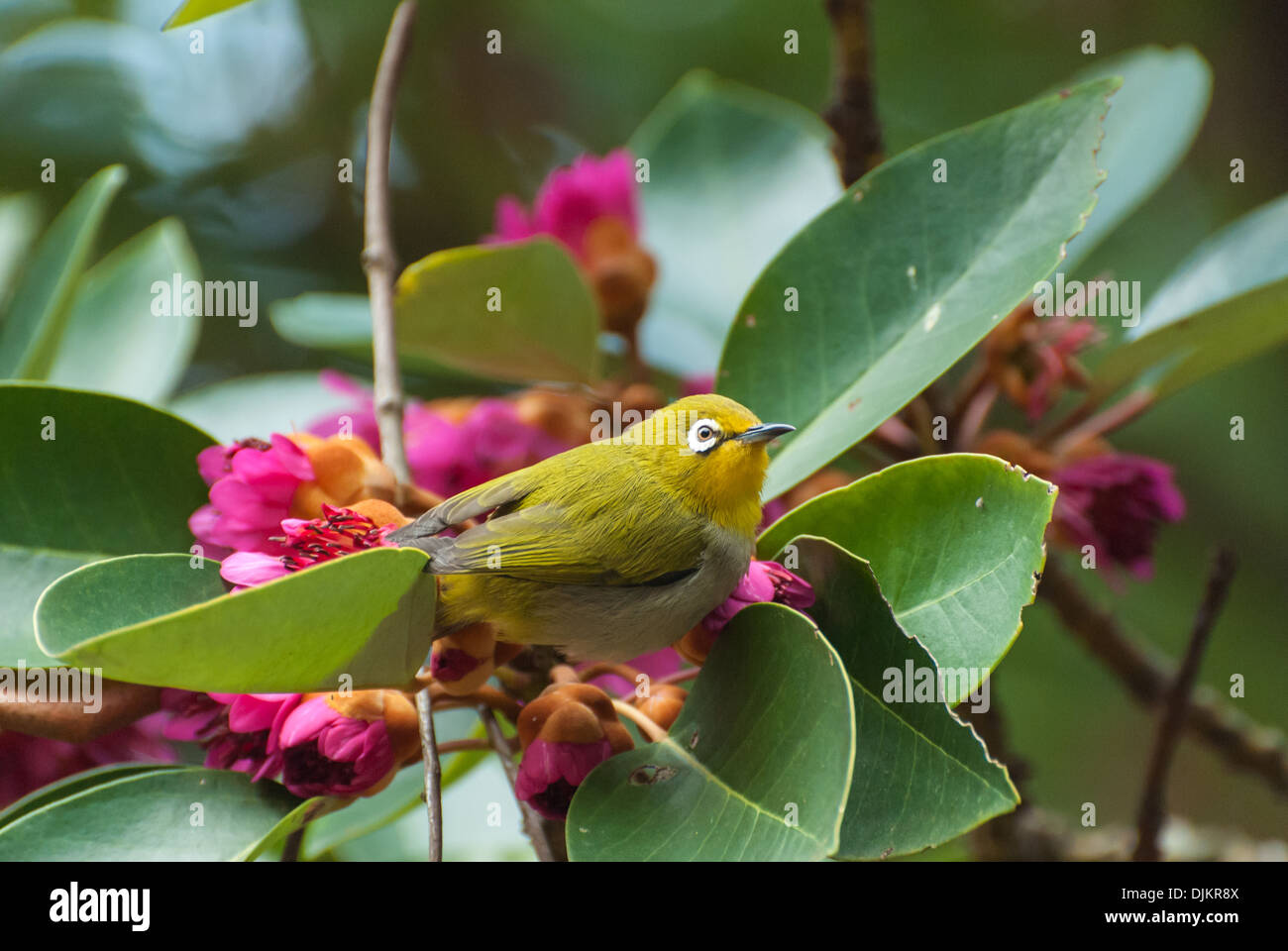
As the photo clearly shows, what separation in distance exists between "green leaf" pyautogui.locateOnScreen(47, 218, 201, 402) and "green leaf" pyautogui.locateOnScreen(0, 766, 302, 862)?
98cm

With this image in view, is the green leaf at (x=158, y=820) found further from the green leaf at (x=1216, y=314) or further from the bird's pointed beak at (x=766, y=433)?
the green leaf at (x=1216, y=314)

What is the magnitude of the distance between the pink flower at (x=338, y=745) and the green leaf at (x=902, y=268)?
1.73ft

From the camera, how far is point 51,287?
1.80m

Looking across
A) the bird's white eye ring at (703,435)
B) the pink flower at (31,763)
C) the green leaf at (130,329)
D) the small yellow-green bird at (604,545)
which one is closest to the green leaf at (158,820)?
the small yellow-green bird at (604,545)

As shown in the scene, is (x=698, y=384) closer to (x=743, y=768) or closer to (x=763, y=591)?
(x=763, y=591)

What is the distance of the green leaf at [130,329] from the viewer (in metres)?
2.00

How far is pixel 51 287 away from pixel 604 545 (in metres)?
1.18

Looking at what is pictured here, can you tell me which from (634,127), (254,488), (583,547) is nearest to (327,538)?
(254,488)

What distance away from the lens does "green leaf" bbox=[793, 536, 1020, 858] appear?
3.07ft

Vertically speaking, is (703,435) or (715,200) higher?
(715,200)

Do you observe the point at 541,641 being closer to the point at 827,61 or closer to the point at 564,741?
the point at 564,741

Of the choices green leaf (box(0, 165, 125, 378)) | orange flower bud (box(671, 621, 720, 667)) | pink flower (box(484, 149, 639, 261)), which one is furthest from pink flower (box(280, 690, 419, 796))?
pink flower (box(484, 149, 639, 261))

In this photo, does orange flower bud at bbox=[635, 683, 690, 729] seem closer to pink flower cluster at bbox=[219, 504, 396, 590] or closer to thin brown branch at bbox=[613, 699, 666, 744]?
thin brown branch at bbox=[613, 699, 666, 744]

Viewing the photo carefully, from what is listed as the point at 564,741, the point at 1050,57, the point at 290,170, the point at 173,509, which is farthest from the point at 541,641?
the point at 1050,57
